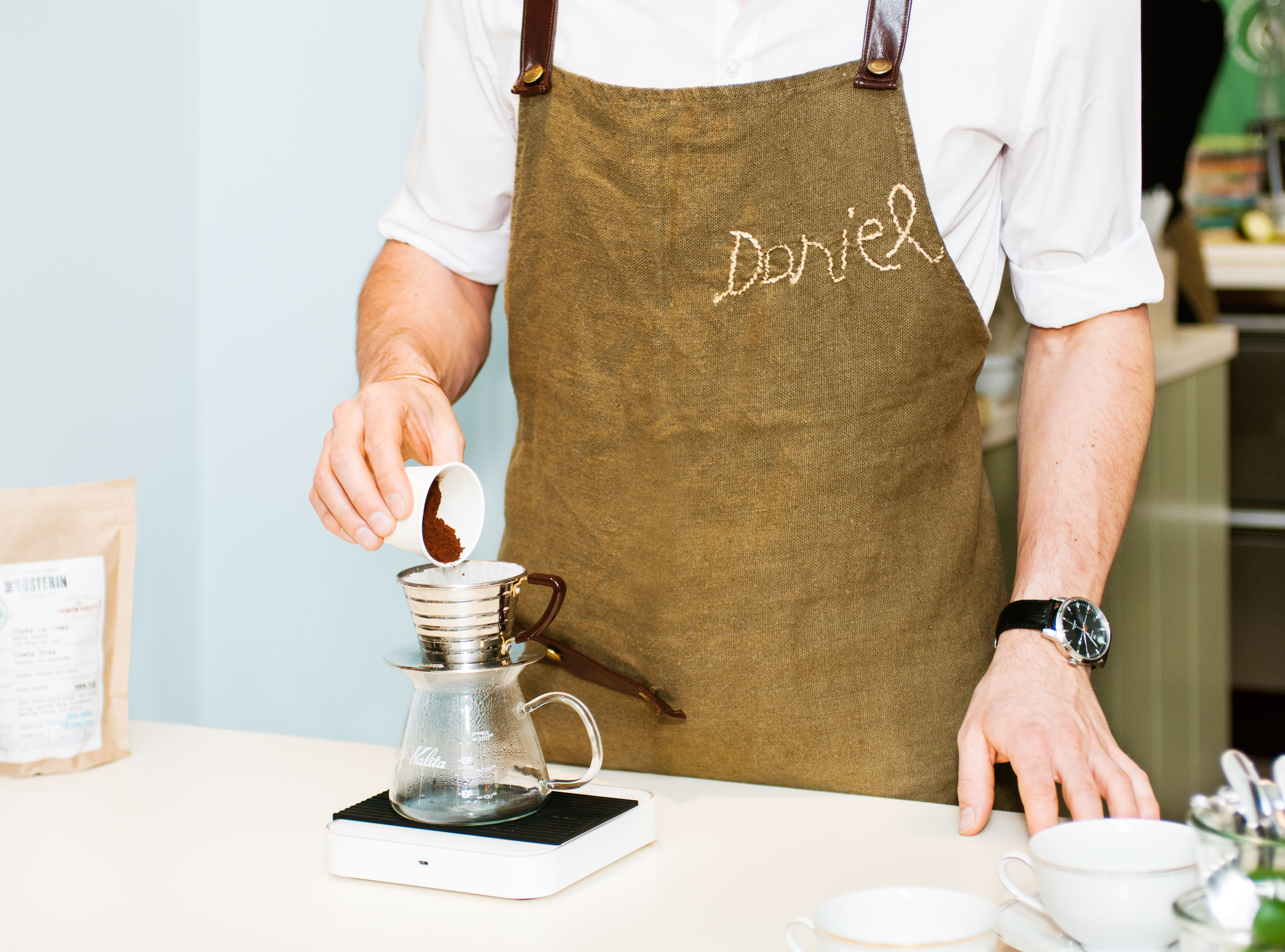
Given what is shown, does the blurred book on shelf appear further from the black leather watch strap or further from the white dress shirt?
the black leather watch strap

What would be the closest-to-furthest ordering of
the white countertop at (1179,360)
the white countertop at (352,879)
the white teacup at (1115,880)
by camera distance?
the white teacup at (1115,880) < the white countertop at (352,879) < the white countertop at (1179,360)

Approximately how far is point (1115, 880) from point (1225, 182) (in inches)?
153

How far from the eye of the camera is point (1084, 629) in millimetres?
1022

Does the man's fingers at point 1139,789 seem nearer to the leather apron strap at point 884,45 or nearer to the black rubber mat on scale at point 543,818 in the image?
the black rubber mat on scale at point 543,818

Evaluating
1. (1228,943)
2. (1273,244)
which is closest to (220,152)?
(1228,943)

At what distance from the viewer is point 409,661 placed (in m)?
0.82

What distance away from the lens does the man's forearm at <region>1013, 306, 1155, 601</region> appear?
1.10 meters

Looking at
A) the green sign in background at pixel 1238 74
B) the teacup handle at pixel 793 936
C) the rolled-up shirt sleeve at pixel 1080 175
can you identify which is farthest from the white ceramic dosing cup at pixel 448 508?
the green sign in background at pixel 1238 74

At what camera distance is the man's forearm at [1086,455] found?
1.10 metres

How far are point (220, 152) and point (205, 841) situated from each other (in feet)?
3.87

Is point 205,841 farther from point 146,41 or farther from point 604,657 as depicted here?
point 146,41

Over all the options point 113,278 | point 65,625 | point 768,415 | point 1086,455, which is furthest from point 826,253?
point 113,278

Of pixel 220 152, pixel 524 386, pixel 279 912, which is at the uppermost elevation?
pixel 220 152

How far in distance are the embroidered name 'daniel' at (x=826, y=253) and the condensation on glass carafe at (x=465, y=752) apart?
43cm
